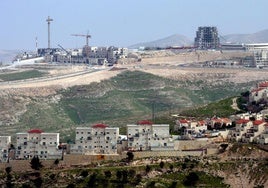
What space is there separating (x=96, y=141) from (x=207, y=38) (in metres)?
84.8

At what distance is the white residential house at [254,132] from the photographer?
4266cm

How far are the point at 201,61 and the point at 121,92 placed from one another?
25.3 metres

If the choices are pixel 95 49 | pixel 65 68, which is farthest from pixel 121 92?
pixel 95 49

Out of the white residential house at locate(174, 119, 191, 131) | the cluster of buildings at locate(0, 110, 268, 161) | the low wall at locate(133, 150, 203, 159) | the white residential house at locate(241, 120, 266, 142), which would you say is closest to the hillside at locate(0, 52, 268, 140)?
the white residential house at locate(174, 119, 191, 131)

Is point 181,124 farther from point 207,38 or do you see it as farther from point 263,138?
point 207,38

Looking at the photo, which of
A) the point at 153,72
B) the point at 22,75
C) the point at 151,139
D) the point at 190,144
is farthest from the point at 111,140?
the point at 22,75

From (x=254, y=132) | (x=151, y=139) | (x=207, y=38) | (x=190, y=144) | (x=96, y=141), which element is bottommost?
(x=190, y=144)

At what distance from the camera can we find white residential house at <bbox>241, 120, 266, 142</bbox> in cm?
4266

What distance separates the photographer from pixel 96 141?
42.5 meters

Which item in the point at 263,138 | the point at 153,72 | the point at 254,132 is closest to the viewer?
the point at 263,138

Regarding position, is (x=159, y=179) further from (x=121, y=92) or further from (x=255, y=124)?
(x=121, y=92)

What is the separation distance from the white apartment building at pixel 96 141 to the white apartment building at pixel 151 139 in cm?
92

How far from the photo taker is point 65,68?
95750 millimetres

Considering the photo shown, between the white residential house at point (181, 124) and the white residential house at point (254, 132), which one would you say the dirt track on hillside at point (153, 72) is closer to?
the white residential house at point (181, 124)
